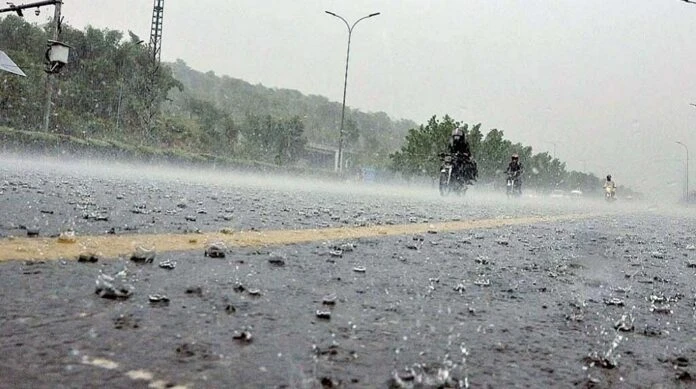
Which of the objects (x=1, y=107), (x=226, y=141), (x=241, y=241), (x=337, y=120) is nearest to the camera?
(x=241, y=241)

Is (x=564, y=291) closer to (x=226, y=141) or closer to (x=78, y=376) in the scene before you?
(x=78, y=376)

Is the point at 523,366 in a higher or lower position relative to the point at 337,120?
lower

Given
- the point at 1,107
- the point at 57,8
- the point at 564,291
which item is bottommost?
the point at 564,291

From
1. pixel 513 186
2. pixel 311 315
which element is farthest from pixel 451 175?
pixel 311 315

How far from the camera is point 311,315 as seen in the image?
198 centimetres

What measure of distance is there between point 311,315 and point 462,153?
1682 cm

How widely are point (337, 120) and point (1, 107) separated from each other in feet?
366

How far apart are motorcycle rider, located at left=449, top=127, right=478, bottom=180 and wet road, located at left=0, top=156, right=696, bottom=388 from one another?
559 inches

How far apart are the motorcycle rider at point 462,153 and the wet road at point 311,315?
14.2 m

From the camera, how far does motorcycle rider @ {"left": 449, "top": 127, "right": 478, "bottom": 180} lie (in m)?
18.1

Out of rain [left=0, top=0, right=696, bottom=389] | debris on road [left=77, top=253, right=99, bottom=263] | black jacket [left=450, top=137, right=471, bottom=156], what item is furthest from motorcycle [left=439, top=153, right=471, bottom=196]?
debris on road [left=77, top=253, right=99, bottom=263]

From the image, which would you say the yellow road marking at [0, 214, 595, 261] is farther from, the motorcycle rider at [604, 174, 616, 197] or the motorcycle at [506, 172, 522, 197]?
the motorcycle rider at [604, 174, 616, 197]

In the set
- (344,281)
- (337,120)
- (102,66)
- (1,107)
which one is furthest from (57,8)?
(337,120)

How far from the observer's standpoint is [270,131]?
72.8m
